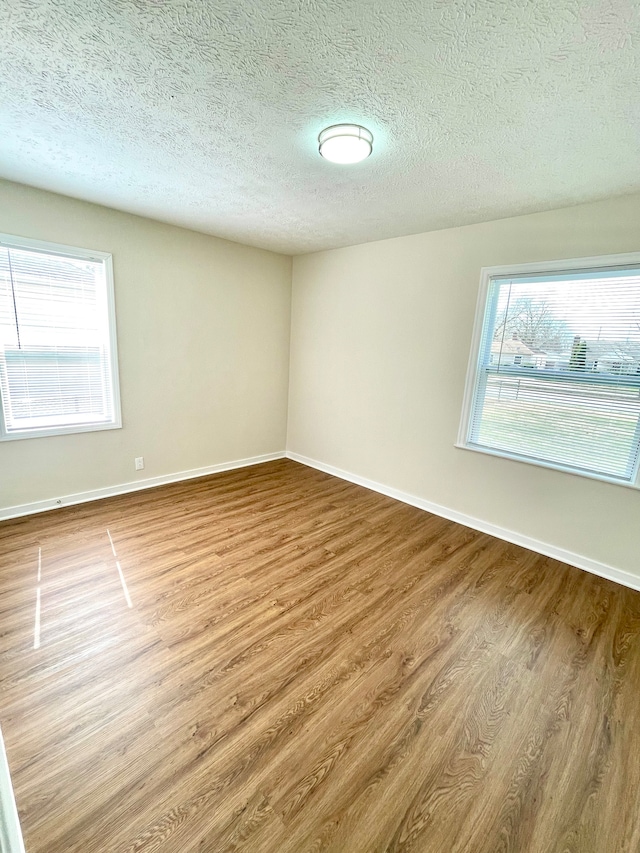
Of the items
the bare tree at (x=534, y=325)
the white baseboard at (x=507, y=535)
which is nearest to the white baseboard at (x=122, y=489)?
the white baseboard at (x=507, y=535)

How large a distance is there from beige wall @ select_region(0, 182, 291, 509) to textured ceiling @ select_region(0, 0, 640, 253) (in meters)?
0.53

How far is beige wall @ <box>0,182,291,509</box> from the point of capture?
9.58 feet

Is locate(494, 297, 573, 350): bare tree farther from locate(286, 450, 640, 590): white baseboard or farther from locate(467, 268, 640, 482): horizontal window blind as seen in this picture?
locate(286, 450, 640, 590): white baseboard

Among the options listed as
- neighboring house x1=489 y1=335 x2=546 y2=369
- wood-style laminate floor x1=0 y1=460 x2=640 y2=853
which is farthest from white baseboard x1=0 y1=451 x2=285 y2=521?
neighboring house x1=489 y1=335 x2=546 y2=369

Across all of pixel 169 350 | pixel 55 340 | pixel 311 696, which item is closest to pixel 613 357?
pixel 311 696

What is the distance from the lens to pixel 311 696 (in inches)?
61.2

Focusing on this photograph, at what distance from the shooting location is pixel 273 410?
15.5 ft

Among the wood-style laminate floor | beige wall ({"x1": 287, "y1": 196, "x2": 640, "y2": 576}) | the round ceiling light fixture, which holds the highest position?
the round ceiling light fixture

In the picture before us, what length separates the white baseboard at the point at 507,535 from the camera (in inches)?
99.6

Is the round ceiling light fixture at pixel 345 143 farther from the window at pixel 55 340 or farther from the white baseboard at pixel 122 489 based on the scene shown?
the white baseboard at pixel 122 489

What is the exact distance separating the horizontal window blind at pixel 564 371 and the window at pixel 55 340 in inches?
135

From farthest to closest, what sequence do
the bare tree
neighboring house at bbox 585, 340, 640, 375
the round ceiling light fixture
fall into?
the bare tree
neighboring house at bbox 585, 340, 640, 375
the round ceiling light fixture

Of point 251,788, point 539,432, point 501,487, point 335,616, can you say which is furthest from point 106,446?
point 539,432

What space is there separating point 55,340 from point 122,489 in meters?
1.50
